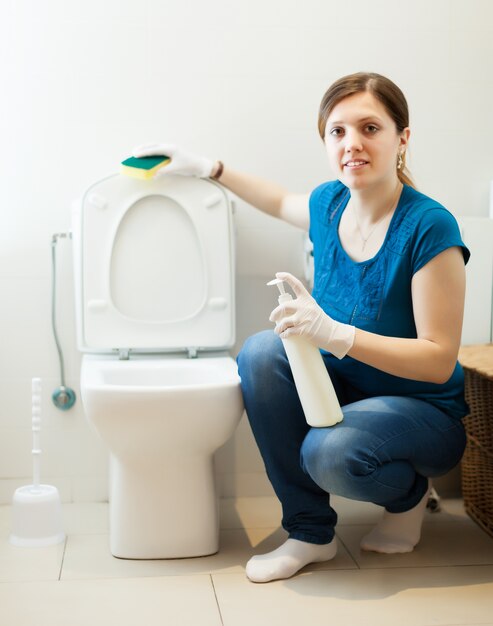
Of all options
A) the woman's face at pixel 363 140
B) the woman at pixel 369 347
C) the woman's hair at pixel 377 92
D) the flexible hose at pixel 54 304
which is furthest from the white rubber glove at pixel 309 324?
the flexible hose at pixel 54 304

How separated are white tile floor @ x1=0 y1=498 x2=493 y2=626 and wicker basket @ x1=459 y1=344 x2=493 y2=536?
0.25 ft

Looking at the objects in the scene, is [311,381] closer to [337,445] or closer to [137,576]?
[337,445]

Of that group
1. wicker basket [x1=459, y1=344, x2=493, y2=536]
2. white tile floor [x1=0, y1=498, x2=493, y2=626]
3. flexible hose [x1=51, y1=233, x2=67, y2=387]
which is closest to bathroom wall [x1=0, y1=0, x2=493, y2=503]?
flexible hose [x1=51, y1=233, x2=67, y2=387]

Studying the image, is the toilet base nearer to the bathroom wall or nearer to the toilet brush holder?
the toilet brush holder

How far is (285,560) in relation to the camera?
1.63 metres

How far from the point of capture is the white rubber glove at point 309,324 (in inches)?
57.8

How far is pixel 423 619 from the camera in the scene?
1.45 m

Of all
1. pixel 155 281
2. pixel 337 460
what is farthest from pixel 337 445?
pixel 155 281

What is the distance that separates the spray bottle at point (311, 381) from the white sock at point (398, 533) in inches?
13.6

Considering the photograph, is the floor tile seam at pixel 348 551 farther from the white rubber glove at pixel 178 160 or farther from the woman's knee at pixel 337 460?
the white rubber glove at pixel 178 160

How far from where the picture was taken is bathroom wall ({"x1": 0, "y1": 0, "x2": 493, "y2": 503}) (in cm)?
204

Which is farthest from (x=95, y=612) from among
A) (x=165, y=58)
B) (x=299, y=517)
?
(x=165, y=58)

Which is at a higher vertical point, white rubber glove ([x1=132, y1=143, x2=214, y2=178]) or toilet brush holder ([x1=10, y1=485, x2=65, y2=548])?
white rubber glove ([x1=132, y1=143, x2=214, y2=178])

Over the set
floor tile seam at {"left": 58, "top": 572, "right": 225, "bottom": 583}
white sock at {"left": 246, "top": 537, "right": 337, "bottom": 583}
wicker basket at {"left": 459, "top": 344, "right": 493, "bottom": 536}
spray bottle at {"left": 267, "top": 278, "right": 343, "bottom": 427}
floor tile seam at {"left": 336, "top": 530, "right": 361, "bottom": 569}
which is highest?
spray bottle at {"left": 267, "top": 278, "right": 343, "bottom": 427}
